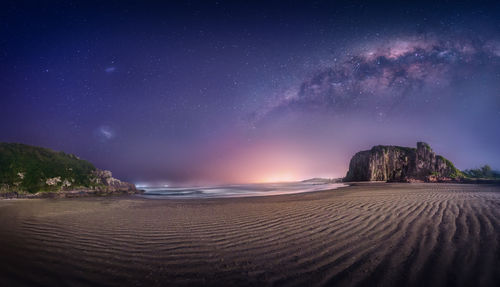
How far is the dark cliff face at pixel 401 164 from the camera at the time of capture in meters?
57.2

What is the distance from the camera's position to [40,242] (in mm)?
5320

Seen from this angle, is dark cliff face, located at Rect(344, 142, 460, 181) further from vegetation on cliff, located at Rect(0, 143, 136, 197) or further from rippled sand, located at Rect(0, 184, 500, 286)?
vegetation on cliff, located at Rect(0, 143, 136, 197)

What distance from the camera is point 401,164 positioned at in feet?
202

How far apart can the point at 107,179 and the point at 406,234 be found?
37.6m

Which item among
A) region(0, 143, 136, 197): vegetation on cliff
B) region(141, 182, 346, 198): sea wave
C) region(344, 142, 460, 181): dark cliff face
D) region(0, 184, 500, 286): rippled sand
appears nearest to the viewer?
region(0, 184, 500, 286): rippled sand

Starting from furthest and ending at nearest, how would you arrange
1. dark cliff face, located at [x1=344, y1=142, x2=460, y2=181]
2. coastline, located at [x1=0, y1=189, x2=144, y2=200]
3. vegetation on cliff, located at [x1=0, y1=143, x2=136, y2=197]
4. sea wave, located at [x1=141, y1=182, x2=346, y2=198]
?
dark cliff face, located at [x1=344, y1=142, x2=460, y2=181] → sea wave, located at [x1=141, y1=182, x2=346, y2=198] → vegetation on cliff, located at [x1=0, y1=143, x2=136, y2=197] → coastline, located at [x1=0, y1=189, x2=144, y2=200]

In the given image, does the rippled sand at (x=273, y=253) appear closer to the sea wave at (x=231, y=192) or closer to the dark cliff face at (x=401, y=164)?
the sea wave at (x=231, y=192)

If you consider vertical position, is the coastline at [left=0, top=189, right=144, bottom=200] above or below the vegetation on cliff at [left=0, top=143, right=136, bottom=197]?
below

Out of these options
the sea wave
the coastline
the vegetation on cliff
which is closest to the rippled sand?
the sea wave

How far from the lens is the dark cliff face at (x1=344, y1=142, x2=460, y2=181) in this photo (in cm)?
5722

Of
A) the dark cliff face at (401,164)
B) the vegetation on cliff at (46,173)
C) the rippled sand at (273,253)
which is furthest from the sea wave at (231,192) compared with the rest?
the dark cliff face at (401,164)

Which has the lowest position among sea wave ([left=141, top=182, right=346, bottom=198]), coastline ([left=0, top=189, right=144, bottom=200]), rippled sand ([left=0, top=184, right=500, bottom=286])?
sea wave ([left=141, top=182, right=346, bottom=198])

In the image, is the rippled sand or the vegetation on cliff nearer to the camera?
the rippled sand

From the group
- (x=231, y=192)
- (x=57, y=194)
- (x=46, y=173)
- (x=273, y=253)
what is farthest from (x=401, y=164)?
(x=46, y=173)
